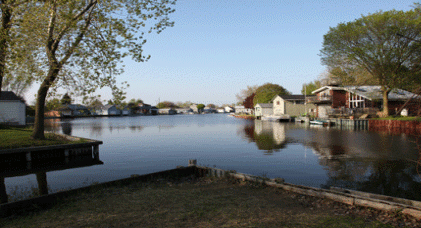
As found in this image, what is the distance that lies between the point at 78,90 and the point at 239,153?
12.7m

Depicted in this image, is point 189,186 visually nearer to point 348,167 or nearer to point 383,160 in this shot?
point 348,167

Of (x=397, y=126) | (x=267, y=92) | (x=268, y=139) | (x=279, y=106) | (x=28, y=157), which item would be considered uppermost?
(x=267, y=92)

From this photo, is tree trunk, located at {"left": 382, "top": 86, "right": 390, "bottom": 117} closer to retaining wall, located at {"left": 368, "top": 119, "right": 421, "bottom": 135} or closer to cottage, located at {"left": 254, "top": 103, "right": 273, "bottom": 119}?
retaining wall, located at {"left": 368, "top": 119, "right": 421, "bottom": 135}

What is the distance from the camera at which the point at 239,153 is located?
22.5 m

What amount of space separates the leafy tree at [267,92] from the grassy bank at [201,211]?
326 ft

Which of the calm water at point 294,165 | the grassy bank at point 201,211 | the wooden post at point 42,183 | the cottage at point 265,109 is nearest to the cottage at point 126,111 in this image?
the cottage at point 265,109

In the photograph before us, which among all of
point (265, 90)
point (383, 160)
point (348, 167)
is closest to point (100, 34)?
point (348, 167)

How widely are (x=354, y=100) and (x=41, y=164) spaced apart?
5384cm

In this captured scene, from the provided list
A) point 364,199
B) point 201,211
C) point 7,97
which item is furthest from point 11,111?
point 364,199

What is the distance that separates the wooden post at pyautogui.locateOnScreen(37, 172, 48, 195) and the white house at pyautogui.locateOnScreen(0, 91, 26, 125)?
28990 mm

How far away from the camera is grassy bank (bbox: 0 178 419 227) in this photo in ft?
21.1

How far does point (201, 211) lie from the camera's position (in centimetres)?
724

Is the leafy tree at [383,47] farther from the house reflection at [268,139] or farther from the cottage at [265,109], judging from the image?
the cottage at [265,109]

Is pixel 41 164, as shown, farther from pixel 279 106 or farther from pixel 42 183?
pixel 279 106
